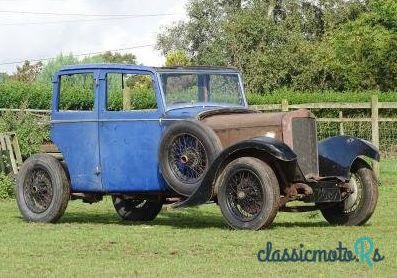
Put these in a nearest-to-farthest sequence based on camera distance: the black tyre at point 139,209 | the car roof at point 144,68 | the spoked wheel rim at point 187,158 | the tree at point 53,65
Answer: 1. the spoked wheel rim at point 187,158
2. the car roof at point 144,68
3. the black tyre at point 139,209
4. the tree at point 53,65

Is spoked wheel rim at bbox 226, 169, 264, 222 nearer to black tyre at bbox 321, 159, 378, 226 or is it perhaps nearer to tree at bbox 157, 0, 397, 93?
black tyre at bbox 321, 159, 378, 226

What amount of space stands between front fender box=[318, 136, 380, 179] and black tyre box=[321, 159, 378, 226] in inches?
8.2

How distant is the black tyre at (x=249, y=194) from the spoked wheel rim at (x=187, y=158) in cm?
39

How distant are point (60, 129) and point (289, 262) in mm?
5348

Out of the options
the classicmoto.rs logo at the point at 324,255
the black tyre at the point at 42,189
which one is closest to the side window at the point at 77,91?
the black tyre at the point at 42,189

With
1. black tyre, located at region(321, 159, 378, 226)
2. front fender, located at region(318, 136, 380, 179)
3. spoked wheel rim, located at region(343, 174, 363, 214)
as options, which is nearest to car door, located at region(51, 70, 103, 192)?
front fender, located at region(318, 136, 380, 179)

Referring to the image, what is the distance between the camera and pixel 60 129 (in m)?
13.7

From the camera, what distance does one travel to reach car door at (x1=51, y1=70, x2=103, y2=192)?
13.3 m

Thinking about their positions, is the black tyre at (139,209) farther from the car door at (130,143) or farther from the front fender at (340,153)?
the front fender at (340,153)

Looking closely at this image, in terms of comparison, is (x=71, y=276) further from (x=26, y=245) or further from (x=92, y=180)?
(x=92, y=180)

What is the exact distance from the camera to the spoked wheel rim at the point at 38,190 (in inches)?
538

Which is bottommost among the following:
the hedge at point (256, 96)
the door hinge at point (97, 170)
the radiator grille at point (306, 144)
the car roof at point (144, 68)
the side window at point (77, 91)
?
the door hinge at point (97, 170)

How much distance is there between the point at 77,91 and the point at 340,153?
12.2 ft

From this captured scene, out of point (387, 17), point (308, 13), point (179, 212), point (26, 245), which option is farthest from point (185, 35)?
point (26, 245)
